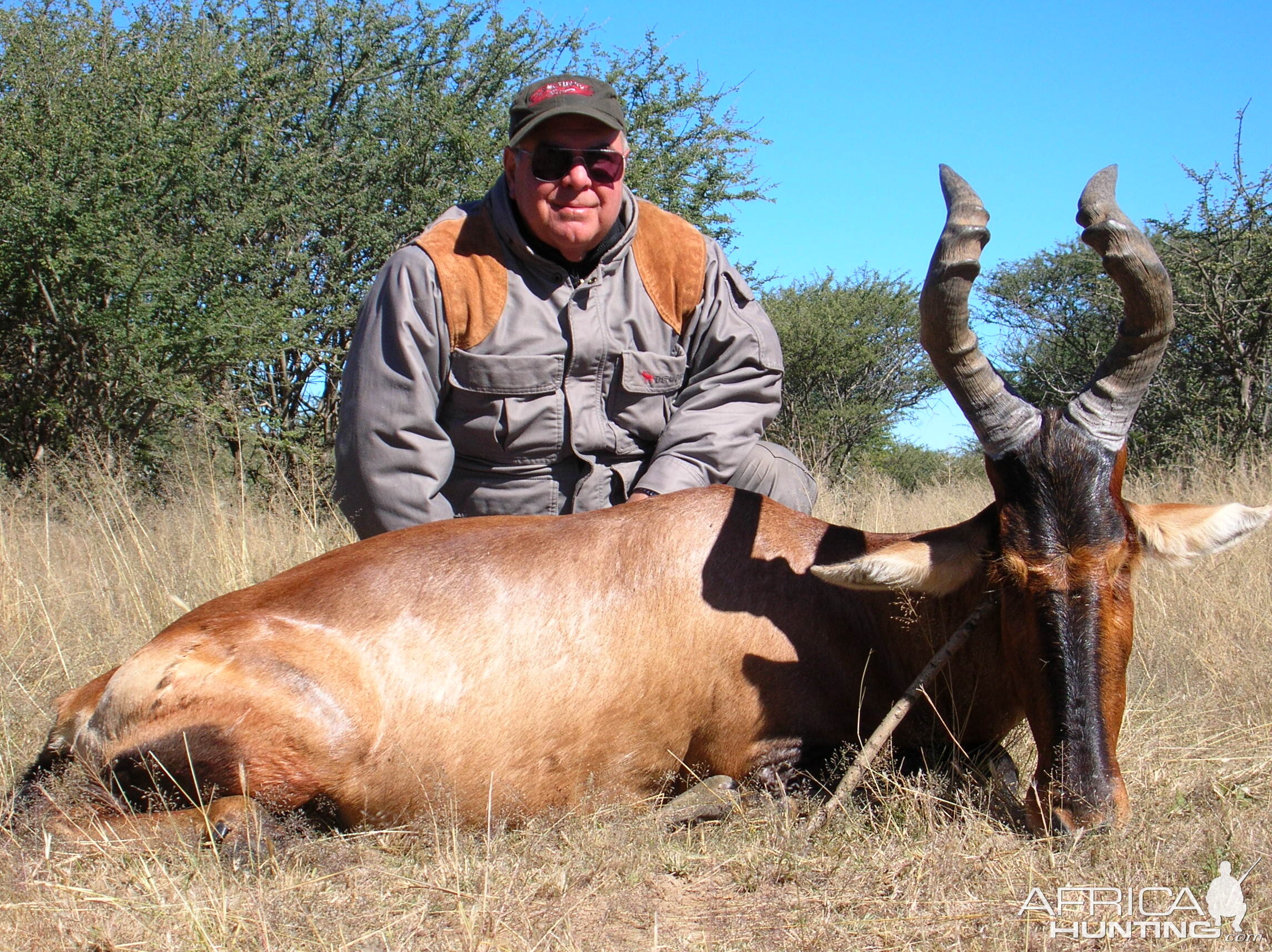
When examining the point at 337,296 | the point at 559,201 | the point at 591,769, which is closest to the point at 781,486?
the point at 559,201

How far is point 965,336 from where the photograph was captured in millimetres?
3338

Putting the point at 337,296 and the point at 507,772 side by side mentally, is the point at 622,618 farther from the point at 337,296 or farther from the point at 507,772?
the point at 337,296

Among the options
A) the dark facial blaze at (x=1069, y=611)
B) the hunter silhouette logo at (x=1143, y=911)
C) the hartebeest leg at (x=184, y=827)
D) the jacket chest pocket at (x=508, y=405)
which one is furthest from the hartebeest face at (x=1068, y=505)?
the hartebeest leg at (x=184, y=827)

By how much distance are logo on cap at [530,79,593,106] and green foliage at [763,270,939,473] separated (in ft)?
48.0

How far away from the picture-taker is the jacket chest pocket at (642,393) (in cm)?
499

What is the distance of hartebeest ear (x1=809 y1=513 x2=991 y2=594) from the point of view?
321cm

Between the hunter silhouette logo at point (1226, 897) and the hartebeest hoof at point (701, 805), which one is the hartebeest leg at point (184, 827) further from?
the hunter silhouette logo at point (1226, 897)

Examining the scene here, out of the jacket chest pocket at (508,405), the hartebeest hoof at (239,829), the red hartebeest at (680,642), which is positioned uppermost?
the jacket chest pocket at (508,405)

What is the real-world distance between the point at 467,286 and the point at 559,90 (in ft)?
3.23

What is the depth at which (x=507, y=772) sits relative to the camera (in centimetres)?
336

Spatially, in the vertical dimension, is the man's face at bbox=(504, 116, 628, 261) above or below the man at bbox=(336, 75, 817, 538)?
above

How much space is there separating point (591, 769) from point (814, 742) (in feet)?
2.40

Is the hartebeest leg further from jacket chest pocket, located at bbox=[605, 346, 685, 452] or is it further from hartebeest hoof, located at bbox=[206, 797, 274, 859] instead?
jacket chest pocket, located at bbox=[605, 346, 685, 452]

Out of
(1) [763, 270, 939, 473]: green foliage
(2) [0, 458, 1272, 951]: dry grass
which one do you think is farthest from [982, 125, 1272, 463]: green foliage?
(2) [0, 458, 1272, 951]: dry grass
